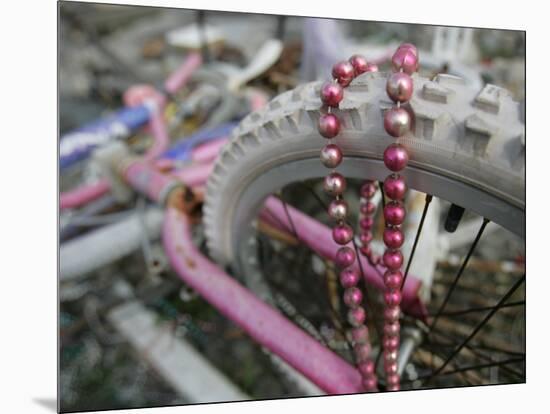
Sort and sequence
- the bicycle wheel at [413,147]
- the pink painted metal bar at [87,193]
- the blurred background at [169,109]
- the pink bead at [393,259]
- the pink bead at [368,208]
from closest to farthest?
the bicycle wheel at [413,147] → the pink bead at [393,259] → the pink bead at [368,208] → the blurred background at [169,109] → the pink painted metal bar at [87,193]

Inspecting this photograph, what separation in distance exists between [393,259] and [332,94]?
19 cm

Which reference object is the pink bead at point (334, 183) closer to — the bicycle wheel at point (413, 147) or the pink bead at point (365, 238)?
the bicycle wheel at point (413, 147)

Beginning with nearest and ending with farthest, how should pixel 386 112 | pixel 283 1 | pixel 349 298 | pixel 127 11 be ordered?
pixel 386 112 < pixel 349 298 < pixel 283 1 < pixel 127 11

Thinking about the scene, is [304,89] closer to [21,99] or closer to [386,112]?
[386,112]

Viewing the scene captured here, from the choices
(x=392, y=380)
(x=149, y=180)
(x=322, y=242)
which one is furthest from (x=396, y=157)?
(x=149, y=180)

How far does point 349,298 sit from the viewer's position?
0.58 m

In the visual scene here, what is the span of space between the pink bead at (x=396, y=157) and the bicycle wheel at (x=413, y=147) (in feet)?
0.03

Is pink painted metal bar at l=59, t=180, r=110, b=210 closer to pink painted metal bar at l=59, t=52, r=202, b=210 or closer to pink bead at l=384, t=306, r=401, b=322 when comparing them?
pink painted metal bar at l=59, t=52, r=202, b=210

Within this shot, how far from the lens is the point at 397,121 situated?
0.45 meters

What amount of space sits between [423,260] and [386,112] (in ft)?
1.14

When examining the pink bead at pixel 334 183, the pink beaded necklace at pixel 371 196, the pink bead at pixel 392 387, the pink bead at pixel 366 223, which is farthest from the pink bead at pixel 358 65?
the pink bead at pixel 392 387

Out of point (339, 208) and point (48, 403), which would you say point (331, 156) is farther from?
point (48, 403)

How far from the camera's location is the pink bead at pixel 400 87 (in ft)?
1.46
